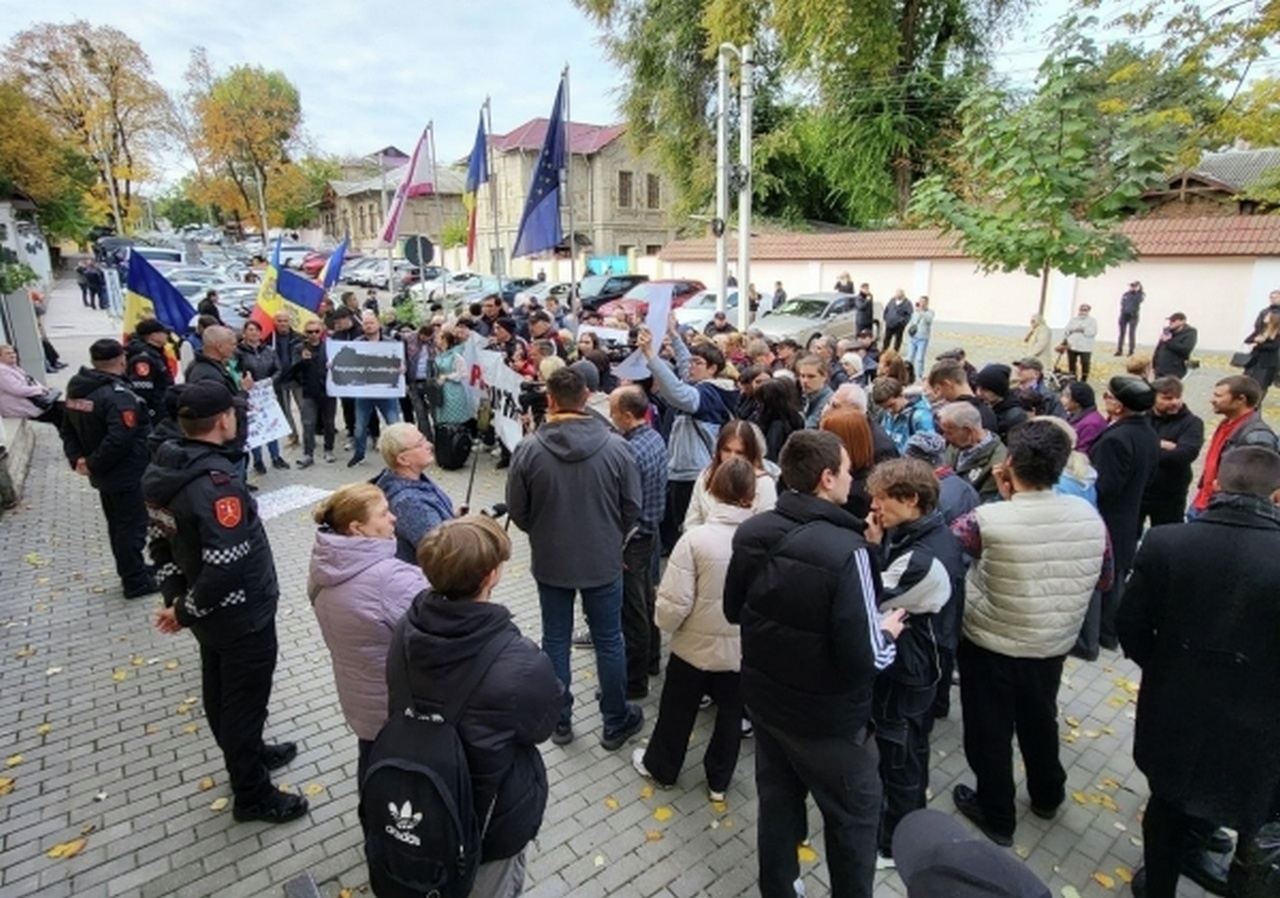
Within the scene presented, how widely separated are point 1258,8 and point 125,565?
15420 mm

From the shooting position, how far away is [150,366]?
6539 mm

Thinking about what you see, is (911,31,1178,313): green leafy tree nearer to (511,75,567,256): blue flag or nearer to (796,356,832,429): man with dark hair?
(511,75,567,256): blue flag

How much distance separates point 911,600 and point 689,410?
254cm

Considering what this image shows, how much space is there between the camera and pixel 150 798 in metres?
3.58

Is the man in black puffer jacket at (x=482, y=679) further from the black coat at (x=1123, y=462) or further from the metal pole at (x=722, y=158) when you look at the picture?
the metal pole at (x=722, y=158)

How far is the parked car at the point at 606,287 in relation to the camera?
85.7 feet

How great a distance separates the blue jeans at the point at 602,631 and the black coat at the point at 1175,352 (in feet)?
37.5

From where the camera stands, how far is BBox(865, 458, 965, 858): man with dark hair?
8.64 feet

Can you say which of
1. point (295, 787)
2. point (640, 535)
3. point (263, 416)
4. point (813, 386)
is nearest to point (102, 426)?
point (263, 416)

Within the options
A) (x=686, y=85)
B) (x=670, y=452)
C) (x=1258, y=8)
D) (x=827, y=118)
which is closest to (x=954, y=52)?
(x=827, y=118)

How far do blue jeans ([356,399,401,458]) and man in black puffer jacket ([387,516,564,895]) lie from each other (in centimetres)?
754

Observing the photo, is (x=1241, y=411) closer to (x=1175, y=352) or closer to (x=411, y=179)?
(x=1175, y=352)

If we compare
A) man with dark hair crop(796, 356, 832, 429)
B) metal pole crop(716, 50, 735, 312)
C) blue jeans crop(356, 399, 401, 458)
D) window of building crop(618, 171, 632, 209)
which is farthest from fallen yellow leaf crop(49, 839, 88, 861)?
window of building crop(618, 171, 632, 209)

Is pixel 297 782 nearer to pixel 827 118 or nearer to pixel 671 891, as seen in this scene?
pixel 671 891
